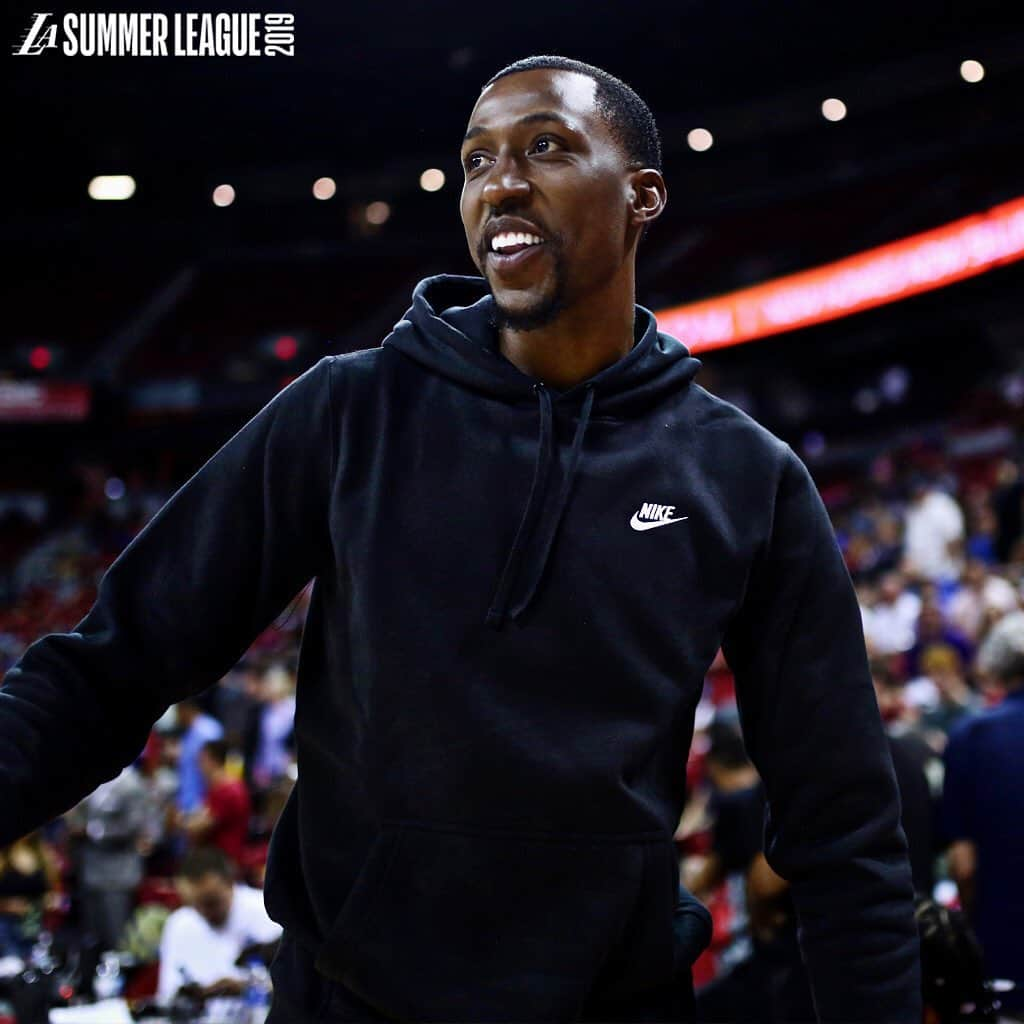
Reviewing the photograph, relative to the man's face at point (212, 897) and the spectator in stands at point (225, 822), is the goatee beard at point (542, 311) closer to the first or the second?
the man's face at point (212, 897)

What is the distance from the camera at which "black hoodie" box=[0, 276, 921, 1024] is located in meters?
1.33

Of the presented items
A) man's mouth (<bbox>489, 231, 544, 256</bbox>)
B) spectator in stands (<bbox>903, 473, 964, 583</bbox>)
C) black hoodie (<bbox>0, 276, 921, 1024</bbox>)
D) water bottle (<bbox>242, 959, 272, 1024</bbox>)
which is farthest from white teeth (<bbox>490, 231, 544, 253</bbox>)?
spectator in stands (<bbox>903, 473, 964, 583</bbox>)

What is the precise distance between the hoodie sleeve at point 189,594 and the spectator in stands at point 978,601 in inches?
219

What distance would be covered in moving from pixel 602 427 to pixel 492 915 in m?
0.51

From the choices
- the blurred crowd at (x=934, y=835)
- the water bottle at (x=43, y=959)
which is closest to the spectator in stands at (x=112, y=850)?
the water bottle at (x=43, y=959)

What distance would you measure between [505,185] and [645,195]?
0.19 metres

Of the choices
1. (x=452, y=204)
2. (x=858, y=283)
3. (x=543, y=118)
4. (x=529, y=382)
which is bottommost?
(x=529, y=382)

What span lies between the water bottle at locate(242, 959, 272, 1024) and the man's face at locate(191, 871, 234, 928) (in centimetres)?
107

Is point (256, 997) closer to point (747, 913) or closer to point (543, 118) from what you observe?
point (747, 913)

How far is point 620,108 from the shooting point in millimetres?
1565

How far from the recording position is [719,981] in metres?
3.62

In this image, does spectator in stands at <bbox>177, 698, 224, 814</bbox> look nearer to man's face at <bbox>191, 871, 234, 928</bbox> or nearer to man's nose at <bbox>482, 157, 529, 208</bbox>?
man's face at <bbox>191, 871, 234, 928</bbox>

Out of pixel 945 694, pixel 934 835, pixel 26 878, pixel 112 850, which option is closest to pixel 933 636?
pixel 945 694

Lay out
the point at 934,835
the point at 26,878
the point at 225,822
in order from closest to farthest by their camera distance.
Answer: the point at 934,835 → the point at 26,878 → the point at 225,822
